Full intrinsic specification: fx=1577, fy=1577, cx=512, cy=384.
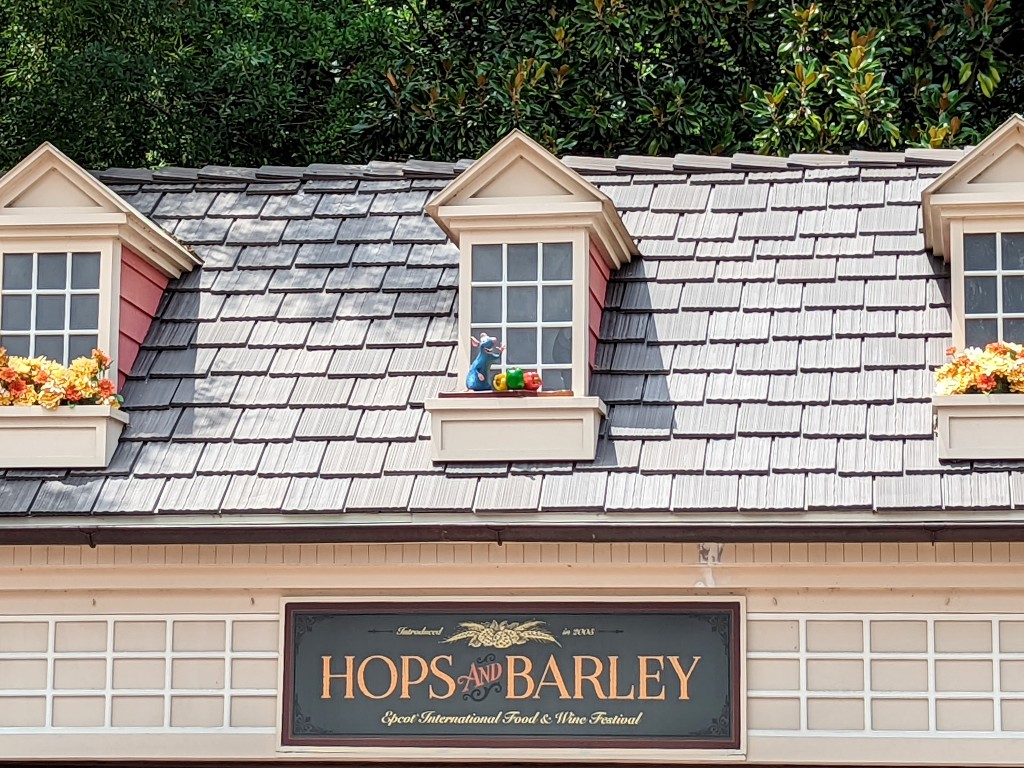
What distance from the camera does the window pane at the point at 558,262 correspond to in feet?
31.1

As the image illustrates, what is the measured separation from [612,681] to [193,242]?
14.6 ft

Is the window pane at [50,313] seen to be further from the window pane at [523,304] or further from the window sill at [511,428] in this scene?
the window pane at [523,304]

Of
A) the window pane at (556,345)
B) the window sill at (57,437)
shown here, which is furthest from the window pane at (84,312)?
A: the window pane at (556,345)

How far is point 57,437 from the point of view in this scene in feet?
30.7

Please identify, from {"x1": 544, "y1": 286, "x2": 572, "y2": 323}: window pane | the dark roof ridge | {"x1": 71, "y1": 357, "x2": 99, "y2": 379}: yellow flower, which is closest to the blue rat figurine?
{"x1": 544, "y1": 286, "x2": 572, "y2": 323}: window pane

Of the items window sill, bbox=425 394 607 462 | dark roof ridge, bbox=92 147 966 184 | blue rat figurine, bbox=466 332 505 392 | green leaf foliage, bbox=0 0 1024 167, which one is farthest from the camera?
green leaf foliage, bbox=0 0 1024 167

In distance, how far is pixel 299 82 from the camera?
1680 centimetres

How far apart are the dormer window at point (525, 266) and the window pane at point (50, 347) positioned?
245cm

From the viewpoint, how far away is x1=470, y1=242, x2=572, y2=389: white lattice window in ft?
30.8

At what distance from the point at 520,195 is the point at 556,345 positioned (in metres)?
0.96

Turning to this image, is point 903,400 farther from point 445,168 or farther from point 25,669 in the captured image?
point 25,669

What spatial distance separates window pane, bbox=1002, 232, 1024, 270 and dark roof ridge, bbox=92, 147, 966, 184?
1698 millimetres

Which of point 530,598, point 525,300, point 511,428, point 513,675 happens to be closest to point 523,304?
point 525,300

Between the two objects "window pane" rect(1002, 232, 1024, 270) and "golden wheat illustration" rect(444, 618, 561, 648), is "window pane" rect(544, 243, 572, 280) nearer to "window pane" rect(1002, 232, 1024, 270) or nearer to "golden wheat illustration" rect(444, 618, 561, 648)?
"golden wheat illustration" rect(444, 618, 561, 648)
